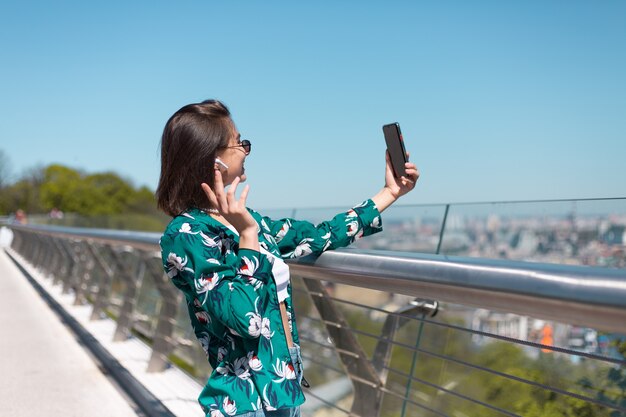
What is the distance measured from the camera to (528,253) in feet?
66.3

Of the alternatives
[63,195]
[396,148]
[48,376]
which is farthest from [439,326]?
[63,195]

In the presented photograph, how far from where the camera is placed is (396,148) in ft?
6.82

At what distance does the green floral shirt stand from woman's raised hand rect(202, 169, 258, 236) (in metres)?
0.06

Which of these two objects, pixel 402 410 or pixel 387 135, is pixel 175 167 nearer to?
pixel 387 135

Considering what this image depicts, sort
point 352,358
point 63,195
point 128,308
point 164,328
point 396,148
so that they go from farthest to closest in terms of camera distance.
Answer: point 63,195
point 128,308
point 164,328
point 352,358
point 396,148

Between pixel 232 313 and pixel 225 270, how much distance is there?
0.35 feet

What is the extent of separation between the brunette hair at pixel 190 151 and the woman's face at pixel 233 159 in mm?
18

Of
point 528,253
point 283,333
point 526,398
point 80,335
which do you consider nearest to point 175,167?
point 283,333

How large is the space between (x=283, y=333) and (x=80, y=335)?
4797 mm

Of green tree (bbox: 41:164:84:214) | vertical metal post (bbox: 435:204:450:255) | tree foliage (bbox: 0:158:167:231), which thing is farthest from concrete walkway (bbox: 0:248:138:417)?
green tree (bbox: 41:164:84:214)

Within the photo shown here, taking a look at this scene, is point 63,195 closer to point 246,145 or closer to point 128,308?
point 128,308

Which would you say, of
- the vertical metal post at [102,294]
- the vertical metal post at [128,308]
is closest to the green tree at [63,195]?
the vertical metal post at [102,294]

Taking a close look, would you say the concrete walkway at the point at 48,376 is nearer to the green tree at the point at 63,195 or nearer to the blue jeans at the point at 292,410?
the blue jeans at the point at 292,410

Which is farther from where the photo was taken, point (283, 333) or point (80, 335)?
point (80, 335)
